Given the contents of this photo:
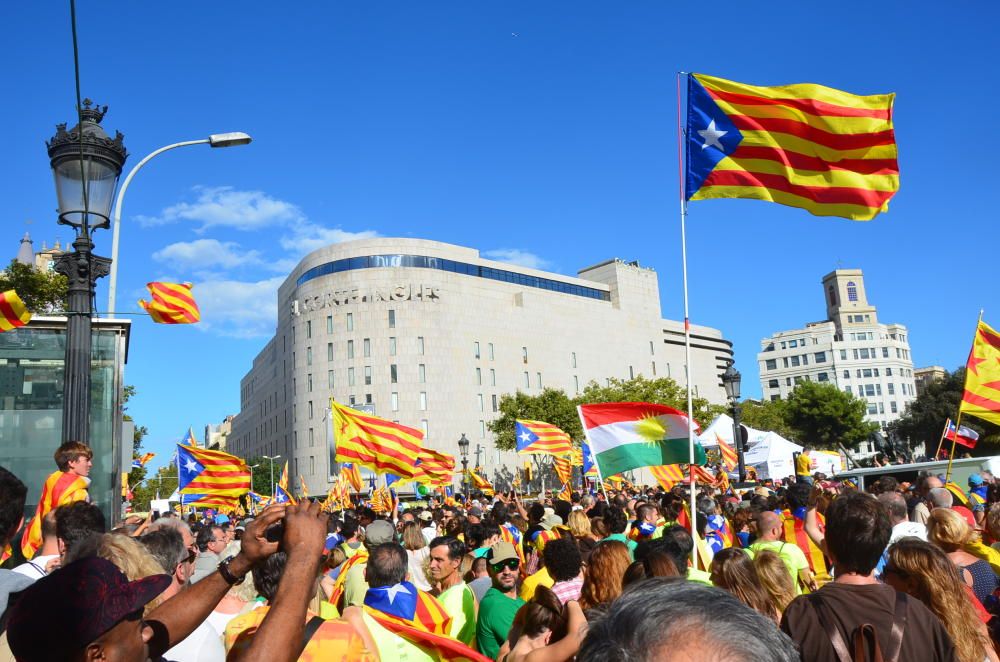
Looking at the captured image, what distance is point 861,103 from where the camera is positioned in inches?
343

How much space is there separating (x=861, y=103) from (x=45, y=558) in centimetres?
892

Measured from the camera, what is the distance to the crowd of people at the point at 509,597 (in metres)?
1.60

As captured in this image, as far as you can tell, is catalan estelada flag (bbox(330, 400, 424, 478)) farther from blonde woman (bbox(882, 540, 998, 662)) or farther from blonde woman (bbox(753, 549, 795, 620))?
blonde woman (bbox(882, 540, 998, 662))

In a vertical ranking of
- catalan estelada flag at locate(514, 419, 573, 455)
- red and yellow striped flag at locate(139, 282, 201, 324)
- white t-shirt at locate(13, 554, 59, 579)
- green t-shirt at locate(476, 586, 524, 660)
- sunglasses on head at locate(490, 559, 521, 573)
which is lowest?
green t-shirt at locate(476, 586, 524, 660)

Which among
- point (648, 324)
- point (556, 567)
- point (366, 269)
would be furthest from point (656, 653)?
point (648, 324)

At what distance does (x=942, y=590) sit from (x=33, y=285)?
102 feet

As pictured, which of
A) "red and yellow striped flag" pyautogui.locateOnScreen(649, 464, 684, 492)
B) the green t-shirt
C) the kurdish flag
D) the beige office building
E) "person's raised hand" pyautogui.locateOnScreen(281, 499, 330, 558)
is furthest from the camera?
the beige office building

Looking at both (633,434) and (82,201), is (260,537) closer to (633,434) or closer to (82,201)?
(82,201)

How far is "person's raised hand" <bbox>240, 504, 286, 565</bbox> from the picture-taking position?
8.66ft

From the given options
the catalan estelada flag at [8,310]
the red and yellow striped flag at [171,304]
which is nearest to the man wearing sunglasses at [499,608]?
the catalan estelada flag at [8,310]

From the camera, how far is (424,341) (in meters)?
85.1

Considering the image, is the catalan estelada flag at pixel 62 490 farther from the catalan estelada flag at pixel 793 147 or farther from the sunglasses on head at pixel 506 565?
the catalan estelada flag at pixel 793 147

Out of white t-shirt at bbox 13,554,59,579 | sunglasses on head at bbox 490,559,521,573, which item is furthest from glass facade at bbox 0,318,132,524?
sunglasses on head at bbox 490,559,521,573

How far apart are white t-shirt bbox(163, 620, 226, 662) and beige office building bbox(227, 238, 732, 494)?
76.4 metres
